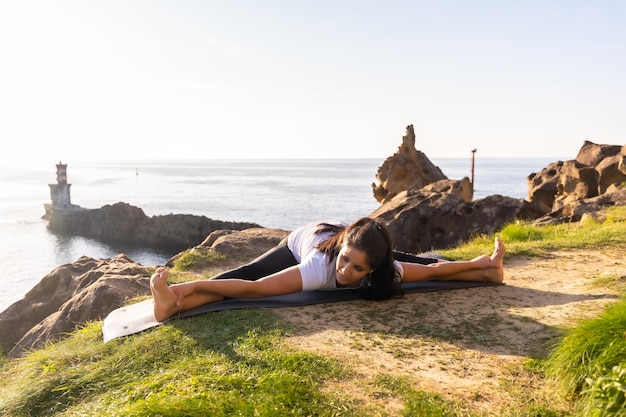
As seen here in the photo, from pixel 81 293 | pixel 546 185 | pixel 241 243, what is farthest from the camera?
pixel 546 185

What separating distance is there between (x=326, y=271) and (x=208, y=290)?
4.46 feet

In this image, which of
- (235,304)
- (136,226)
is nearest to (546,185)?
(235,304)

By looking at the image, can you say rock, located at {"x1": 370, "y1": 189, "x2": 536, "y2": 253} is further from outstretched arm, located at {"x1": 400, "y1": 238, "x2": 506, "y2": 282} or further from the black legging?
the black legging

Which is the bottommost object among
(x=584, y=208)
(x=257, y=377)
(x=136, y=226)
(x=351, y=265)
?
(x=136, y=226)

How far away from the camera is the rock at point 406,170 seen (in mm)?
22953

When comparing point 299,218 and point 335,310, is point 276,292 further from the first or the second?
point 299,218

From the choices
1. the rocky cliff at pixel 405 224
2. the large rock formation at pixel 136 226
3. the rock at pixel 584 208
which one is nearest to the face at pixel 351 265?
the rocky cliff at pixel 405 224

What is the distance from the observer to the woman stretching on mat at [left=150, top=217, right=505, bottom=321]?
5199mm

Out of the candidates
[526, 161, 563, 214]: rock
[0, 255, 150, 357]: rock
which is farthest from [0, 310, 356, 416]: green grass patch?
[526, 161, 563, 214]: rock

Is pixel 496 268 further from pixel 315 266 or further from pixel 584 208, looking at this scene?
pixel 584 208

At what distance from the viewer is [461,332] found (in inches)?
191

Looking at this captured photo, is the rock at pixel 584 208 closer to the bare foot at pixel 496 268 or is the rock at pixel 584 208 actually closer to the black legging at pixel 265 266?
the bare foot at pixel 496 268

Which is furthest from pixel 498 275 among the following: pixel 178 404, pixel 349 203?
pixel 349 203

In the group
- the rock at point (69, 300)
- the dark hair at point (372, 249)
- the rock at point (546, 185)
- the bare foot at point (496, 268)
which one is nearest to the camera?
the dark hair at point (372, 249)
